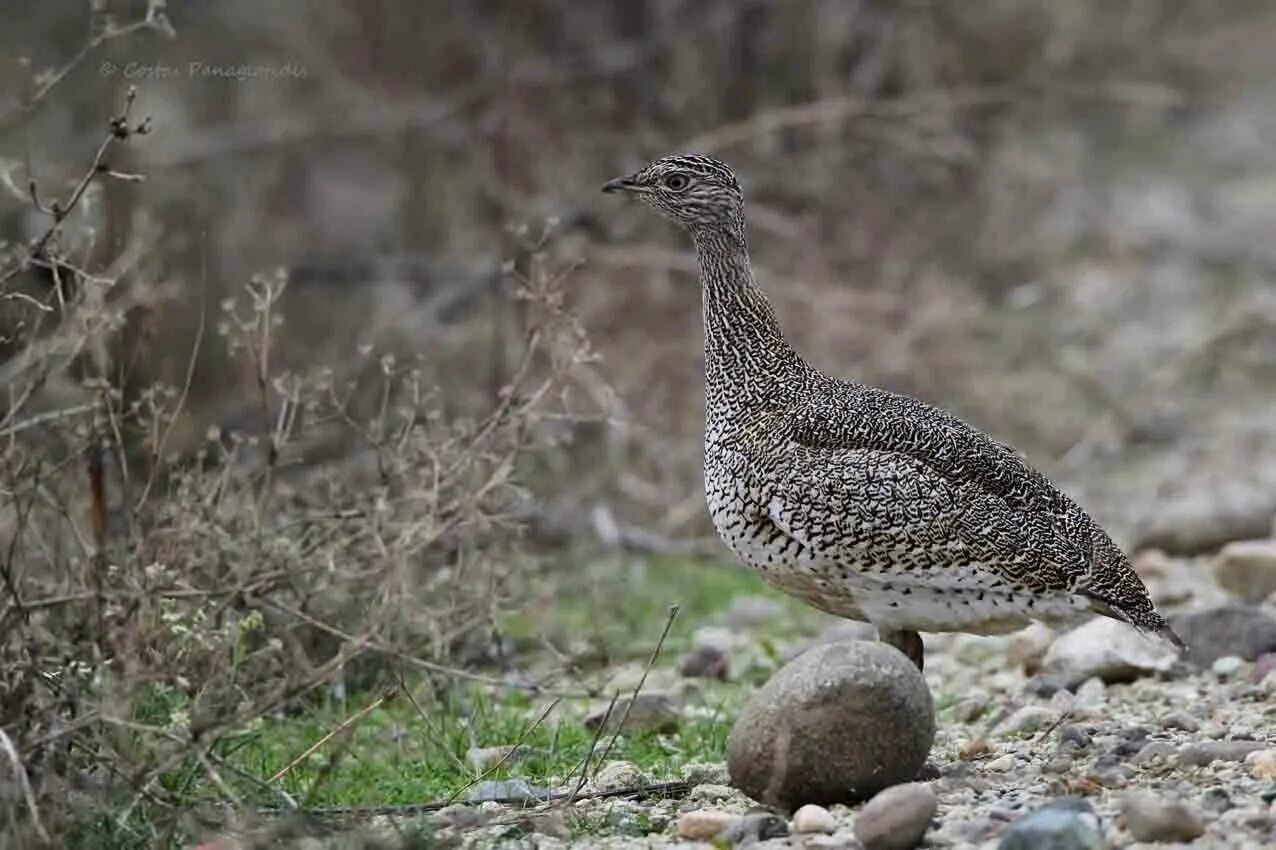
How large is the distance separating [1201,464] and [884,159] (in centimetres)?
246

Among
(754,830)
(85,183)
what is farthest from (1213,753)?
(85,183)

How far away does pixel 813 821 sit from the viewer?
14.4 ft

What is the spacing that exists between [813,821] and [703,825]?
243 millimetres

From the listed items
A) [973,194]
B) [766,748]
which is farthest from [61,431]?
[973,194]

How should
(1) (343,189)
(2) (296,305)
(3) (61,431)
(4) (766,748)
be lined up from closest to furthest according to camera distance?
(4) (766,748) < (3) (61,431) < (2) (296,305) < (1) (343,189)

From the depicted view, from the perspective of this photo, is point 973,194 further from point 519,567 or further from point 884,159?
point 519,567

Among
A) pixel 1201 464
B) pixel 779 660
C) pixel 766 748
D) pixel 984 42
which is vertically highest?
pixel 984 42

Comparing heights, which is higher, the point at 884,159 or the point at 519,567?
the point at 884,159

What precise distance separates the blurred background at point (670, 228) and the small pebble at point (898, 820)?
406 centimetres

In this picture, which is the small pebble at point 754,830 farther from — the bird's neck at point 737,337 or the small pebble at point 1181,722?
the bird's neck at point 737,337

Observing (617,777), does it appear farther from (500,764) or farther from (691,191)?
(691,191)

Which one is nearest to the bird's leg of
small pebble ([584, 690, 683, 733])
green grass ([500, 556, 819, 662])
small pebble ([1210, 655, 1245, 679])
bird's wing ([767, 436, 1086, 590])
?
bird's wing ([767, 436, 1086, 590])

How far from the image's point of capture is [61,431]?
5516 millimetres

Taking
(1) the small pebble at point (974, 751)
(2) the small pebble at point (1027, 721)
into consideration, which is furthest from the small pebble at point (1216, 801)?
(2) the small pebble at point (1027, 721)
